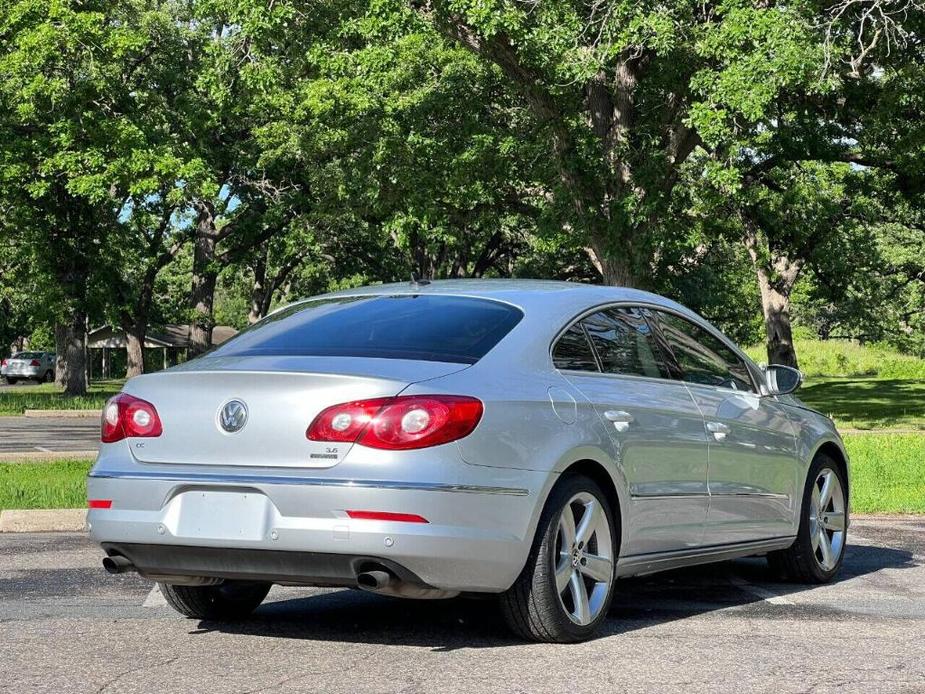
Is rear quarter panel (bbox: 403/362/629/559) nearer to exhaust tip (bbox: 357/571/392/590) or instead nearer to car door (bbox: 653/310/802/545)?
exhaust tip (bbox: 357/571/392/590)

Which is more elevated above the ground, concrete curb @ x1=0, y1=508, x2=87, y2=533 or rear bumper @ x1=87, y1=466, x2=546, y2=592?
rear bumper @ x1=87, y1=466, x2=546, y2=592

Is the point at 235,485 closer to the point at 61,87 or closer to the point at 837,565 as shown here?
the point at 837,565

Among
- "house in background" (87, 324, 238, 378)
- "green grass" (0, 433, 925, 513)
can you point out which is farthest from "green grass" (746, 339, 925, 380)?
"green grass" (0, 433, 925, 513)

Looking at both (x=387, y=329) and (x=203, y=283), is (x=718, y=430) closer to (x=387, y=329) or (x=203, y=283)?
(x=387, y=329)

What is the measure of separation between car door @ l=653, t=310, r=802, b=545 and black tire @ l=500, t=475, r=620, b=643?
4.64ft

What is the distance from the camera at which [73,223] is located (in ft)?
138

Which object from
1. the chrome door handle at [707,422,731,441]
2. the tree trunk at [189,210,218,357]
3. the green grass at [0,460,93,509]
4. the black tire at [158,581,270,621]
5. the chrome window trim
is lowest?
the black tire at [158,581,270,621]

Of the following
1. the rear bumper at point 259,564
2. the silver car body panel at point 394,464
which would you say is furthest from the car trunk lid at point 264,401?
the rear bumper at point 259,564

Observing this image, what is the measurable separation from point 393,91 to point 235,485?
25193 millimetres

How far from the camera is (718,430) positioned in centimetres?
747

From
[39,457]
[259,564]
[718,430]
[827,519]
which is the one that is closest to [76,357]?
[39,457]

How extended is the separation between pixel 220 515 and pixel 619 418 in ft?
6.18

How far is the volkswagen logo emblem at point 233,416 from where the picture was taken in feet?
19.4

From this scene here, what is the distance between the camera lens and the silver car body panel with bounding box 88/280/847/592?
18.6ft
